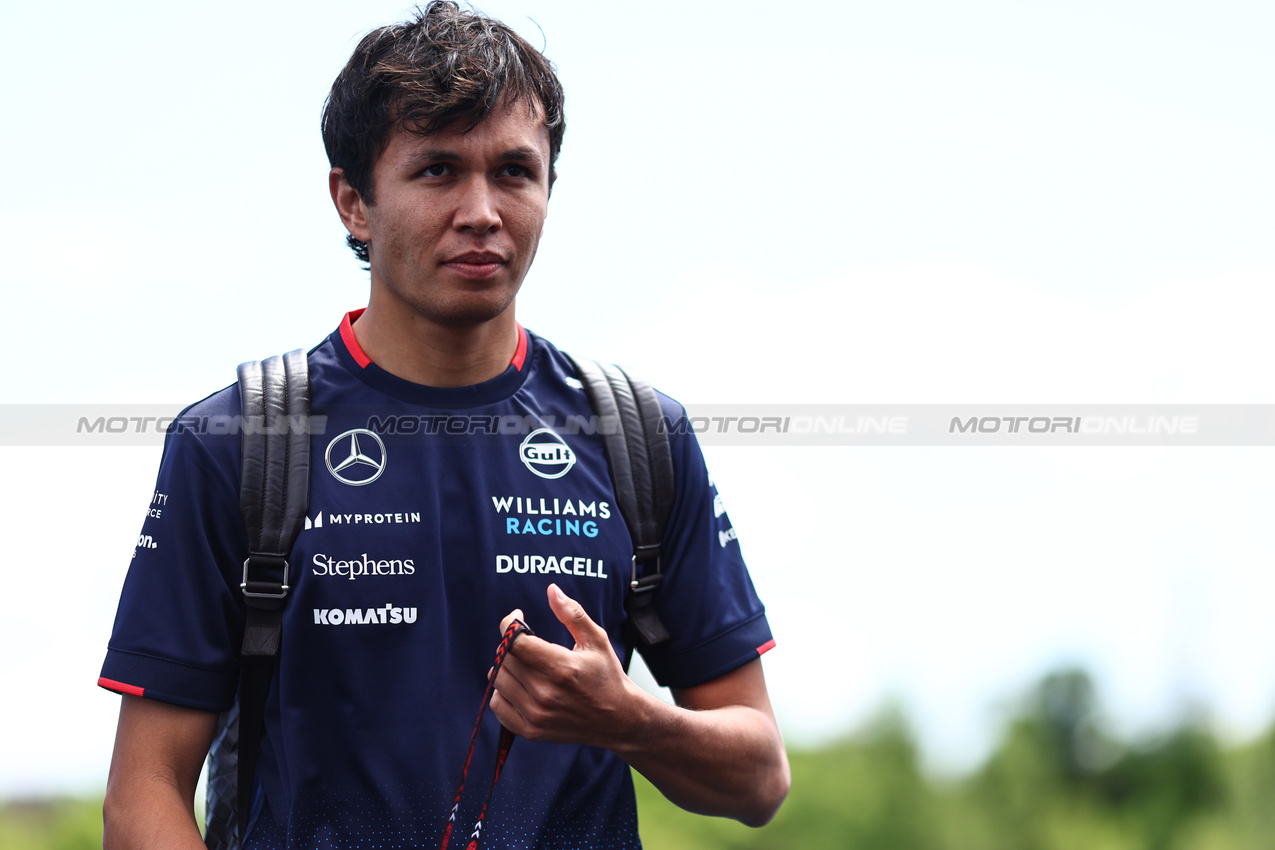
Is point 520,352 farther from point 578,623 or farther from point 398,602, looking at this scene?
point 578,623

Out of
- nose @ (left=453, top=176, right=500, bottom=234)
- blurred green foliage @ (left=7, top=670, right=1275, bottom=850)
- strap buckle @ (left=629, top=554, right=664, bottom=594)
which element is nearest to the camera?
nose @ (left=453, top=176, right=500, bottom=234)

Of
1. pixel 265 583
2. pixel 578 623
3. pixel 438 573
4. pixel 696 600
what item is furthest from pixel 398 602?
pixel 696 600

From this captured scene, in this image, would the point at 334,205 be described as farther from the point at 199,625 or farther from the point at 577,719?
the point at 577,719

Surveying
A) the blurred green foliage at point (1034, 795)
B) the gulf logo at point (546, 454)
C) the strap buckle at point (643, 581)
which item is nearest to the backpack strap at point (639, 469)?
the strap buckle at point (643, 581)

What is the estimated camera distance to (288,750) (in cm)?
284

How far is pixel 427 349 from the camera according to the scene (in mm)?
3174

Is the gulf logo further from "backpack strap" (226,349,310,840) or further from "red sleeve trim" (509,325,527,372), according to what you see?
"backpack strap" (226,349,310,840)

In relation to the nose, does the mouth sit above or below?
below

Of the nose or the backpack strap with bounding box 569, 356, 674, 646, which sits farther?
the backpack strap with bounding box 569, 356, 674, 646

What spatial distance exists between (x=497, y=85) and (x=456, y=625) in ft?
4.69

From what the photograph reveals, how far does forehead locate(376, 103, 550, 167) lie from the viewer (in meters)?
3.06

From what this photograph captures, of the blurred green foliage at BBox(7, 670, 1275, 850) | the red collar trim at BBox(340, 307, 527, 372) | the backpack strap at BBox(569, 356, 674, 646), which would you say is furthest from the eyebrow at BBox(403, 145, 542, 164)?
the blurred green foliage at BBox(7, 670, 1275, 850)

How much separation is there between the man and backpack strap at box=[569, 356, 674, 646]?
2.1 inches

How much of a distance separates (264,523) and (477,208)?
37.4 inches
